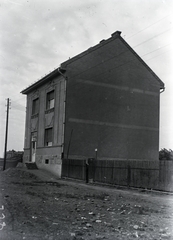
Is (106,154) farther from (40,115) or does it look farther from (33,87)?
(33,87)

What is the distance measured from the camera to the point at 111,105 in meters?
24.7

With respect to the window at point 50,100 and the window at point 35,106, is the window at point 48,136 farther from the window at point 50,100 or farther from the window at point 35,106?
the window at point 35,106

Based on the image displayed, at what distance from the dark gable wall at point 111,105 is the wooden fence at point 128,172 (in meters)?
3.37

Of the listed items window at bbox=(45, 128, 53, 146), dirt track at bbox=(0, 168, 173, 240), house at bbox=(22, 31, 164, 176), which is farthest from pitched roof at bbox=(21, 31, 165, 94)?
dirt track at bbox=(0, 168, 173, 240)

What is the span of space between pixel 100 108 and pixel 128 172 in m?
9.38

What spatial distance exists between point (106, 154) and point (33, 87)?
9.66 metres

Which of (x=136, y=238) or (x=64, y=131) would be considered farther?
(x=64, y=131)

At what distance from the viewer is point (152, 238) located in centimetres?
581

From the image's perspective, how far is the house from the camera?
75.9 ft

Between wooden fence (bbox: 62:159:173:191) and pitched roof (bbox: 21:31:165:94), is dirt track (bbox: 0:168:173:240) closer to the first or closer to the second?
wooden fence (bbox: 62:159:173:191)

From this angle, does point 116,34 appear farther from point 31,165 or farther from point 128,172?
point 128,172

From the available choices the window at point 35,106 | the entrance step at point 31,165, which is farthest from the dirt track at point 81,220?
the window at point 35,106

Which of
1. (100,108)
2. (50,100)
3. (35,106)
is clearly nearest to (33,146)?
(35,106)

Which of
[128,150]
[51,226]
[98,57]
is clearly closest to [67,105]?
[98,57]
